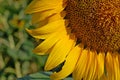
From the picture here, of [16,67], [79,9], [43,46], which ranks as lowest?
[16,67]

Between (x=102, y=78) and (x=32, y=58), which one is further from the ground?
(x=102, y=78)

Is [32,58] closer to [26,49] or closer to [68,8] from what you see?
[26,49]

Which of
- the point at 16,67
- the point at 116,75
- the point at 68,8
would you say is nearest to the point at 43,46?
the point at 68,8

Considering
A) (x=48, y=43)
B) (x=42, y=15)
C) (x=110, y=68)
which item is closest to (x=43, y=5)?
(x=42, y=15)

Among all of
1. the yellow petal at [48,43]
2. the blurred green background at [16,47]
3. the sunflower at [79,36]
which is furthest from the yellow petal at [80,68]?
the blurred green background at [16,47]

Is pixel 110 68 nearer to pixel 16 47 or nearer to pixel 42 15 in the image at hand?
pixel 42 15

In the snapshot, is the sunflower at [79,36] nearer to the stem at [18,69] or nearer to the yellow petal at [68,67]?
the yellow petal at [68,67]
